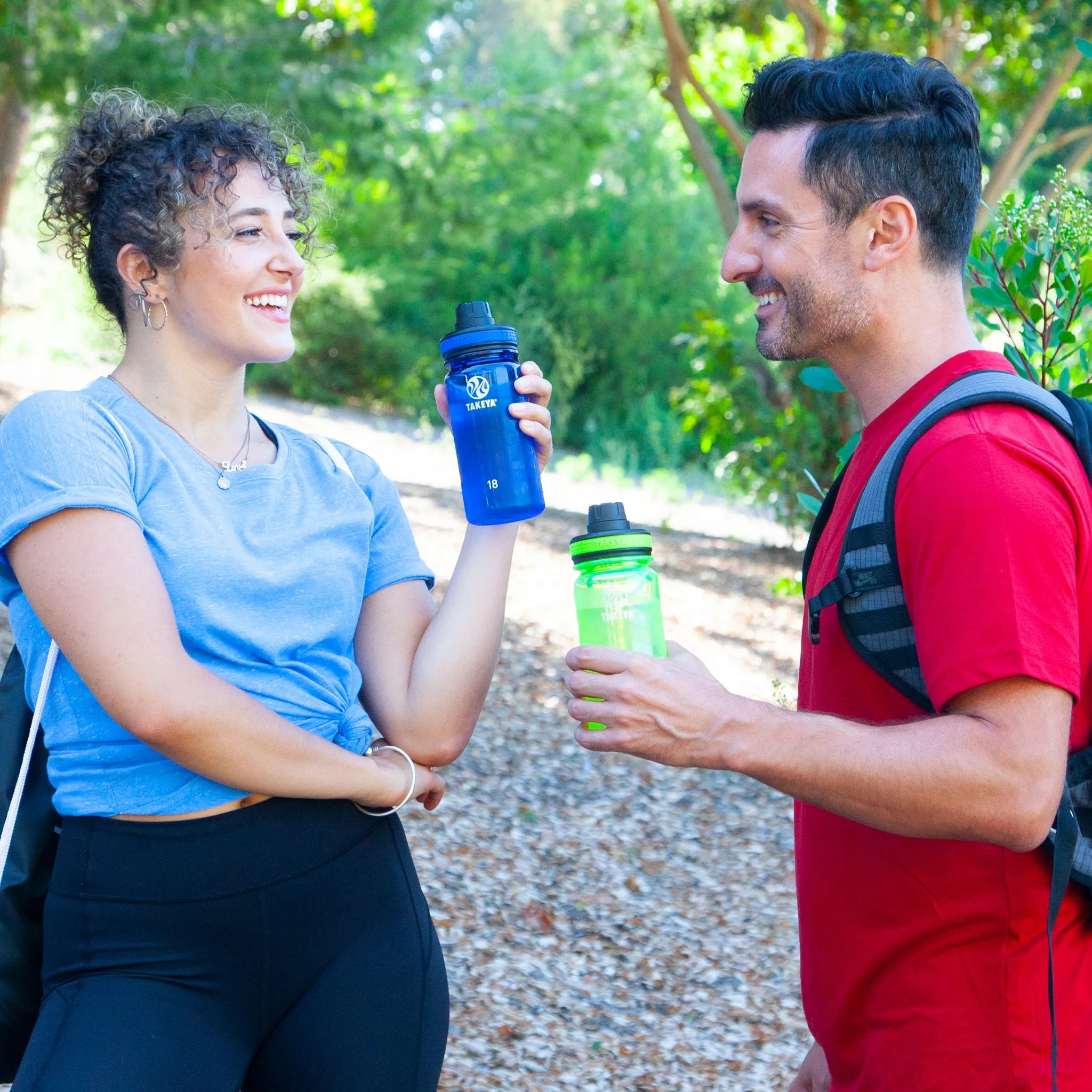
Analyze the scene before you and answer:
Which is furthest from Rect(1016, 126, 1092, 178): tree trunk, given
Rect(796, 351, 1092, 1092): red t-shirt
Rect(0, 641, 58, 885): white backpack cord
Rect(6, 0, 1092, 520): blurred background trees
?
Rect(0, 641, 58, 885): white backpack cord

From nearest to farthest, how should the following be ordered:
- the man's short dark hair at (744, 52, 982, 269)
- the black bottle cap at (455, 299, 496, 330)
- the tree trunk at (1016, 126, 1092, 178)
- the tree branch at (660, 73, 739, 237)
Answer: the man's short dark hair at (744, 52, 982, 269), the black bottle cap at (455, 299, 496, 330), the tree trunk at (1016, 126, 1092, 178), the tree branch at (660, 73, 739, 237)

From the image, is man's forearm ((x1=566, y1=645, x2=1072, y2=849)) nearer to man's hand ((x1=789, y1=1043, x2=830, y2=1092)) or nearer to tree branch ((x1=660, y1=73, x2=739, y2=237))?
man's hand ((x1=789, y1=1043, x2=830, y2=1092))

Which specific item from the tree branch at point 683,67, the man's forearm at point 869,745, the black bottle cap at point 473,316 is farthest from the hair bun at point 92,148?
the tree branch at point 683,67

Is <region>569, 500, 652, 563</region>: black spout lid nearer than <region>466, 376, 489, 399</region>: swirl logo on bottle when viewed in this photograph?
Yes

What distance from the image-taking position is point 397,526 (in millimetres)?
2201

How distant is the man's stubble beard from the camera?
5.70 ft

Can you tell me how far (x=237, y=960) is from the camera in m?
1.82

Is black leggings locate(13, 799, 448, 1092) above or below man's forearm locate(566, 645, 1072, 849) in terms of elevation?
below

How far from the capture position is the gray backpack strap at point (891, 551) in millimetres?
1469

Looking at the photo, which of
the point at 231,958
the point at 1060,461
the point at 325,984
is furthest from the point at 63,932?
the point at 1060,461

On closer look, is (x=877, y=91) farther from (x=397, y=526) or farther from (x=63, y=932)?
(x=63, y=932)

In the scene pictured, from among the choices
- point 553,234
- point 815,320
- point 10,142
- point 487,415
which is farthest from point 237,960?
point 553,234

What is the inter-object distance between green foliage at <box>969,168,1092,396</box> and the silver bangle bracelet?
1.49 m

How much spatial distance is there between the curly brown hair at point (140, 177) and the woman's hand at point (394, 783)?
33.7 inches
